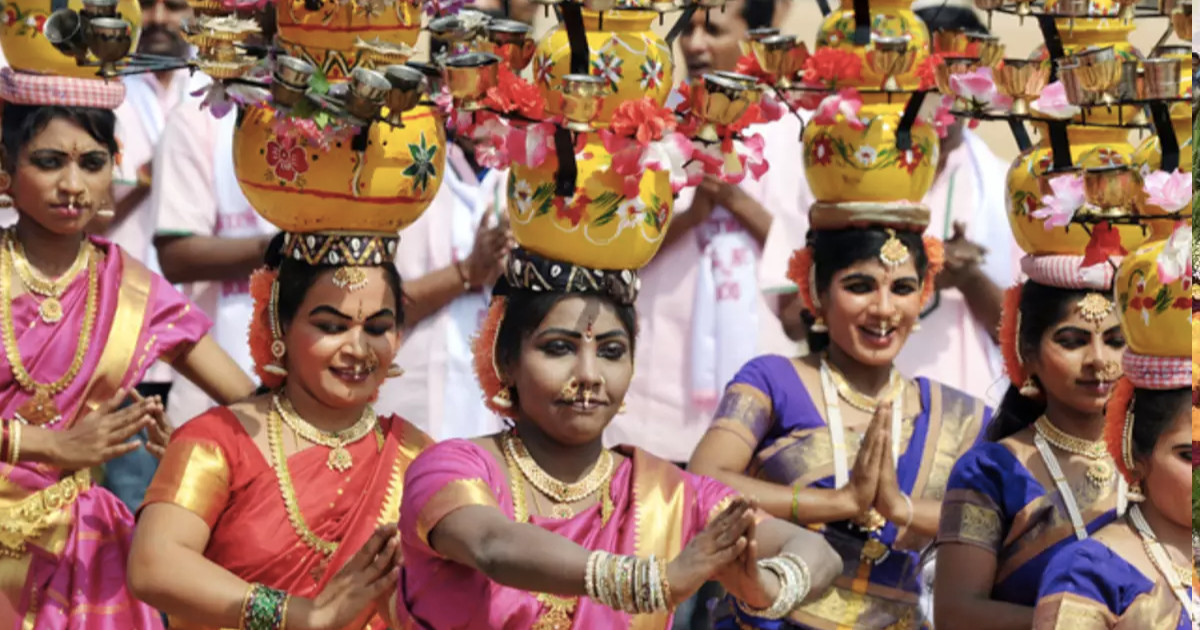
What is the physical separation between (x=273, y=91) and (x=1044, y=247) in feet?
5.88

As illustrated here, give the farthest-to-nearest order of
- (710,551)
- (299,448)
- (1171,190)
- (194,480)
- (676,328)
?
(676,328) < (299,448) < (194,480) < (1171,190) < (710,551)

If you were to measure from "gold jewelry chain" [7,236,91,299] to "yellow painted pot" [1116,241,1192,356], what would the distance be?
9.22 ft

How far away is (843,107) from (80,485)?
82.4 inches

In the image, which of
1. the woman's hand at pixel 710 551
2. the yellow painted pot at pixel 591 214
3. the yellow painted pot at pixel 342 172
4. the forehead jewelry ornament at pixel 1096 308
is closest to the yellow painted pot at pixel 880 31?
the forehead jewelry ornament at pixel 1096 308

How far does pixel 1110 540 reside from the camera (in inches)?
186

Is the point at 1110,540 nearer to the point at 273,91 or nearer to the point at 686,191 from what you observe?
the point at 273,91

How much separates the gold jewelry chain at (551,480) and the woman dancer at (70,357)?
1216 millimetres

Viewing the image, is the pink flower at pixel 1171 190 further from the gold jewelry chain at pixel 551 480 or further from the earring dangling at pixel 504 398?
the earring dangling at pixel 504 398

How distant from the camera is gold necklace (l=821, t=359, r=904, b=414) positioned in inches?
256

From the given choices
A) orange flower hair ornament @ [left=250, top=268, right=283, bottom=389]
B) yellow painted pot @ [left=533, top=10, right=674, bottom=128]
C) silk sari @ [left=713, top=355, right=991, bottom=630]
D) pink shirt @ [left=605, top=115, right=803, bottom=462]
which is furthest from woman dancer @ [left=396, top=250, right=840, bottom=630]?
pink shirt @ [left=605, top=115, right=803, bottom=462]

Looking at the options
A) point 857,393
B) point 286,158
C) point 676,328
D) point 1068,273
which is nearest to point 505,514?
point 286,158

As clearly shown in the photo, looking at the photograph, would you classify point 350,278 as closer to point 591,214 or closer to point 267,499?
point 267,499

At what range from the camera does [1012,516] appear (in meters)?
5.63

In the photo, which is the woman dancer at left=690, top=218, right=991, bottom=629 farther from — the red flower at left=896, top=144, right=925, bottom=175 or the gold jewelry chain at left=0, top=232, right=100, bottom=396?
the gold jewelry chain at left=0, top=232, right=100, bottom=396
